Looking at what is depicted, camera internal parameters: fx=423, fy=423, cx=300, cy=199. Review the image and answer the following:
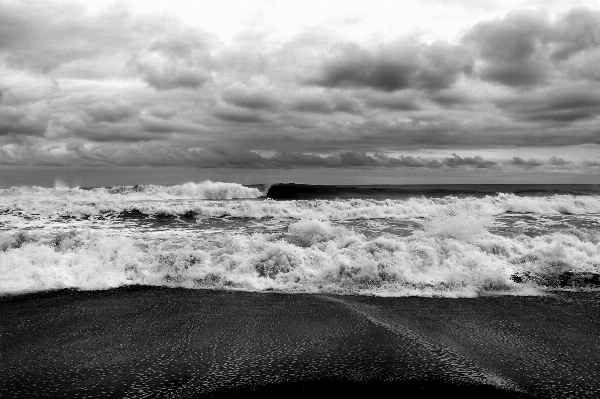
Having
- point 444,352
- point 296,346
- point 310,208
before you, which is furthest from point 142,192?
point 444,352

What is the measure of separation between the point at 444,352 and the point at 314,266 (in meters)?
4.29

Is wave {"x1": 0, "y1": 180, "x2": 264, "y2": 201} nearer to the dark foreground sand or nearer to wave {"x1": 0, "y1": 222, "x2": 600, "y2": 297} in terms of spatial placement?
wave {"x1": 0, "y1": 222, "x2": 600, "y2": 297}

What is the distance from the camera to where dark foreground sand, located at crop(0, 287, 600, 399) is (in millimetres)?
4141

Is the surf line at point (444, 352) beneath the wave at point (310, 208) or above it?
beneath

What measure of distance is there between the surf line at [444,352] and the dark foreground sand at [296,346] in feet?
0.07

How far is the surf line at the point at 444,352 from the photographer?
4254 millimetres

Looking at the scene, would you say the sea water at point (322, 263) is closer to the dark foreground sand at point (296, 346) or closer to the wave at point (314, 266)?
the wave at point (314, 266)

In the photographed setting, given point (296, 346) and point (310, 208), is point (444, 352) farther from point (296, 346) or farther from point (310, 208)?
point (310, 208)

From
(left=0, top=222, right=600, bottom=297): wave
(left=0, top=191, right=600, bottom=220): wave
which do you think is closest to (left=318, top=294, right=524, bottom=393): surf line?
(left=0, top=222, right=600, bottom=297): wave

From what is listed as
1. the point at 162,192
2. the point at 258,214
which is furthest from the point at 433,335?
the point at 162,192

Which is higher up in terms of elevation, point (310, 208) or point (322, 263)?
point (310, 208)

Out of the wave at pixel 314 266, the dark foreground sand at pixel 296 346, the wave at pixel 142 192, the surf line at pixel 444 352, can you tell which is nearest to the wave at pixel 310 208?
the wave at pixel 142 192

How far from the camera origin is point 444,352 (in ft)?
16.4

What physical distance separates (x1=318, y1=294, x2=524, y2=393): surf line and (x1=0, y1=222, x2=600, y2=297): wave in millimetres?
1251
